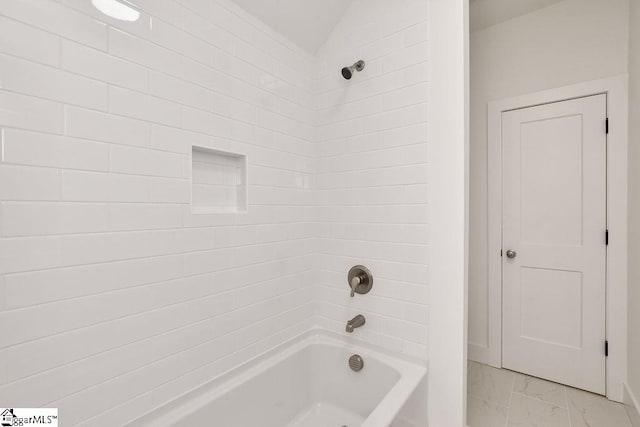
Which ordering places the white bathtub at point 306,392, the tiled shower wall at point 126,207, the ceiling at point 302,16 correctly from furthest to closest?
1. the ceiling at point 302,16
2. the white bathtub at point 306,392
3. the tiled shower wall at point 126,207

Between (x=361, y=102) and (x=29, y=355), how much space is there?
5.55 ft

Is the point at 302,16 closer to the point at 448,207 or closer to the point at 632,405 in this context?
the point at 448,207

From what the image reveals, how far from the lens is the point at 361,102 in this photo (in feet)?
5.40

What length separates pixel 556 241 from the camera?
2.12 m

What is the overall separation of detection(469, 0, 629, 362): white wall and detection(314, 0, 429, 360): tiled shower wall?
1.27 meters

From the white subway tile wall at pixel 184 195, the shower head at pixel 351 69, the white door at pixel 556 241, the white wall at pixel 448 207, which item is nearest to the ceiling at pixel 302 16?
the white subway tile wall at pixel 184 195

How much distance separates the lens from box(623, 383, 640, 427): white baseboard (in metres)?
1.65

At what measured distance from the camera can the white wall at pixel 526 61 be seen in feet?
6.32

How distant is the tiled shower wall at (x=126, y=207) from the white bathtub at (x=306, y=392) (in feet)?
0.28

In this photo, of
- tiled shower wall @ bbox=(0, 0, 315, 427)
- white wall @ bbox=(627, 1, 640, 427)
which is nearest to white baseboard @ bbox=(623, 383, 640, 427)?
white wall @ bbox=(627, 1, 640, 427)

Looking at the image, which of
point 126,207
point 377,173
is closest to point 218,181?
point 126,207

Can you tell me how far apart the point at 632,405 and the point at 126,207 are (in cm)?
286

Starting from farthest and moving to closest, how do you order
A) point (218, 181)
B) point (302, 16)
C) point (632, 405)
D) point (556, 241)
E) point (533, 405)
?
point (556, 241), point (533, 405), point (632, 405), point (302, 16), point (218, 181)

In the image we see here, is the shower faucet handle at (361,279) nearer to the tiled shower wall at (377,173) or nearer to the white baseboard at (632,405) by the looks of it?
the tiled shower wall at (377,173)
